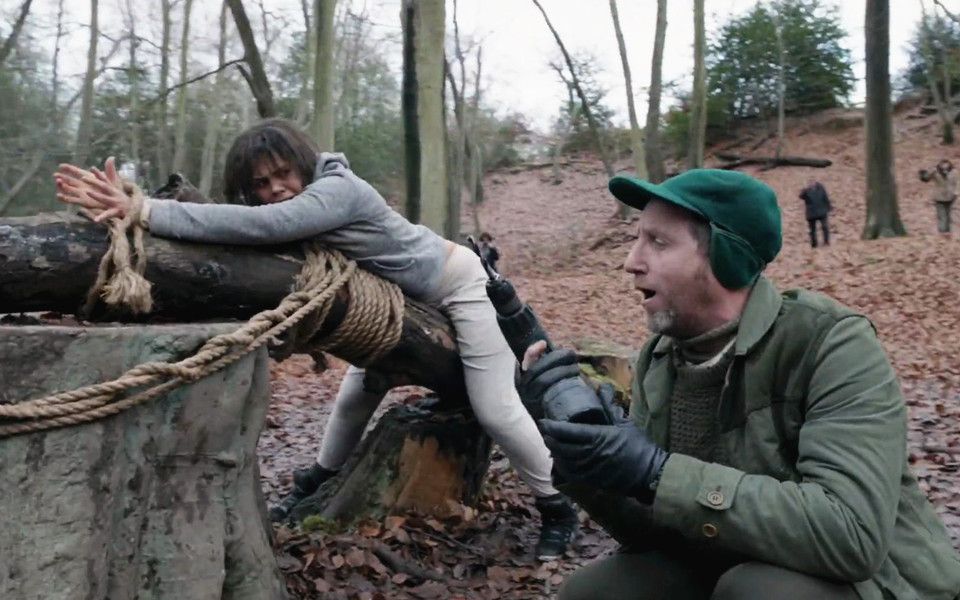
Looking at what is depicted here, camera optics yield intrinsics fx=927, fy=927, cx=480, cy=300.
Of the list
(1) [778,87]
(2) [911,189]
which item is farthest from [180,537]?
(1) [778,87]

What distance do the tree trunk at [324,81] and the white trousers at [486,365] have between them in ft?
28.0

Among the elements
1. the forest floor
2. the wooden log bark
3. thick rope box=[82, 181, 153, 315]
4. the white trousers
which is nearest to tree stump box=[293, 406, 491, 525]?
the forest floor

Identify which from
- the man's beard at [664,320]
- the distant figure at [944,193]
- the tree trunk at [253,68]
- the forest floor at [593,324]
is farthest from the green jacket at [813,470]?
the distant figure at [944,193]

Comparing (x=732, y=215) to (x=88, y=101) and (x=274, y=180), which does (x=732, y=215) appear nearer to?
(x=274, y=180)

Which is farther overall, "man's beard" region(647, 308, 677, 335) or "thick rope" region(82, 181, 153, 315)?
"thick rope" region(82, 181, 153, 315)

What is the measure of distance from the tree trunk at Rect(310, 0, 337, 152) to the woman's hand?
9184 millimetres

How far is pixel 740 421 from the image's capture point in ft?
6.48

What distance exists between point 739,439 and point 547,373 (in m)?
0.43

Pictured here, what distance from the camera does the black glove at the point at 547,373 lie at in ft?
6.72

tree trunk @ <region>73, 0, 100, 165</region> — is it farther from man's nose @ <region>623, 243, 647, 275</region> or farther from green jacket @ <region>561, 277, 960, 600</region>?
green jacket @ <region>561, 277, 960, 600</region>

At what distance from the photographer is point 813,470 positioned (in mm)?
1741

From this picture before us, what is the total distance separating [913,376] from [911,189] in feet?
54.9

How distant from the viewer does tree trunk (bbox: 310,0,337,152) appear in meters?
12.1

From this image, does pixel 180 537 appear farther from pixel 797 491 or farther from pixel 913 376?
pixel 913 376
